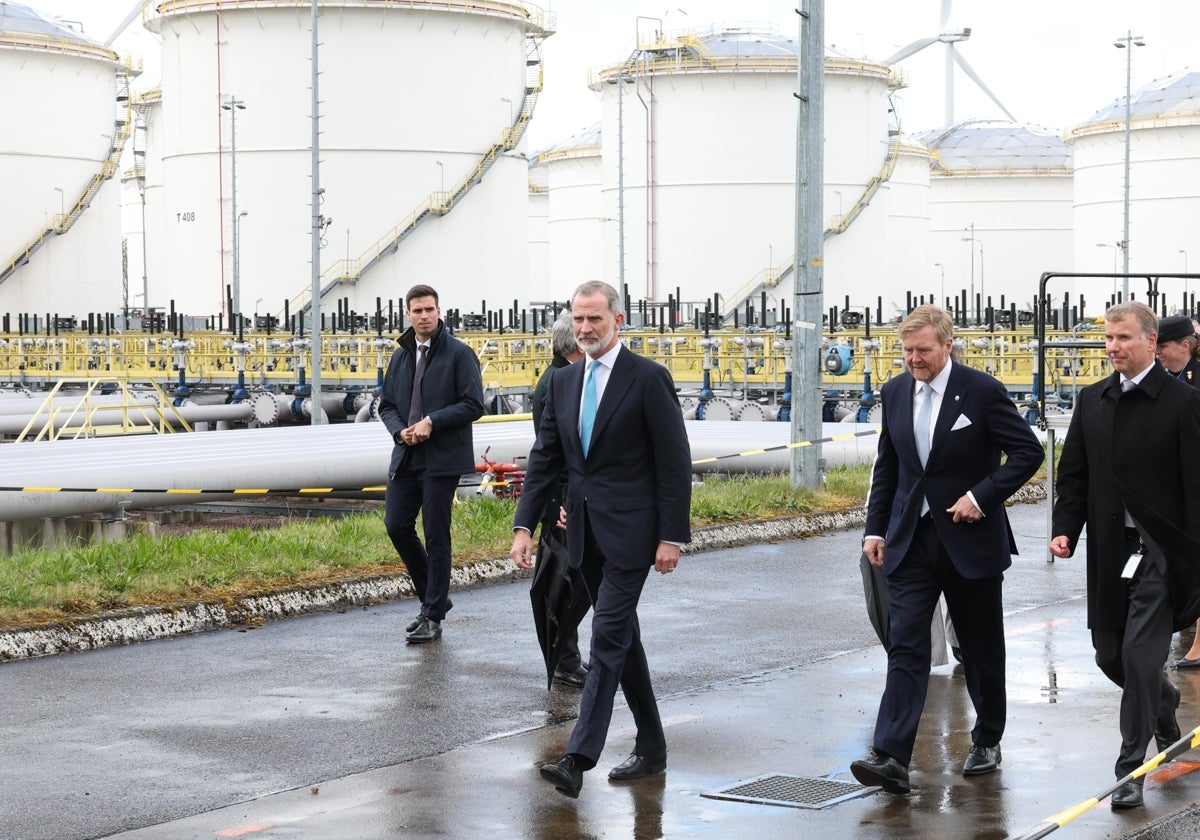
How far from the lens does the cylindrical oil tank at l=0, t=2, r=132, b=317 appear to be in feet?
197

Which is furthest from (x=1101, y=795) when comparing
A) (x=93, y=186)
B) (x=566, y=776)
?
(x=93, y=186)

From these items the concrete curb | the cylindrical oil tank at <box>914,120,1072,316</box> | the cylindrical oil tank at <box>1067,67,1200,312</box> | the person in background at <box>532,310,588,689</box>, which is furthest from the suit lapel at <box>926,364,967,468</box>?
the cylindrical oil tank at <box>914,120,1072,316</box>

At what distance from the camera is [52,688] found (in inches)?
328

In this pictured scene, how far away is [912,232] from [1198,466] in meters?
65.1

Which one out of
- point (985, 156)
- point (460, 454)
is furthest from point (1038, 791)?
point (985, 156)

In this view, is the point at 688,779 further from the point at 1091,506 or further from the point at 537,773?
the point at 1091,506

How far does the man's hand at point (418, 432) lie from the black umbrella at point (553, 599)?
1.44m

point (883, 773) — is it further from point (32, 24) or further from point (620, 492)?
point (32, 24)

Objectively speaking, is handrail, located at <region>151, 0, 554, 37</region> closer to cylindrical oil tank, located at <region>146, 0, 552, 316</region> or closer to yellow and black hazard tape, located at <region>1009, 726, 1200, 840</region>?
cylindrical oil tank, located at <region>146, 0, 552, 316</region>

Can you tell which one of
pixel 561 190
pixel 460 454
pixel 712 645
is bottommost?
pixel 712 645

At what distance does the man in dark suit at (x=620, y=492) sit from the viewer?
21.6ft

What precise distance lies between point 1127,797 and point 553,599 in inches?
104

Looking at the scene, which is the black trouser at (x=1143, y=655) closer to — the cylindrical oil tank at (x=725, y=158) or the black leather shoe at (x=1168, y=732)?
the black leather shoe at (x=1168, y=732)

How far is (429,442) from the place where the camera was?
9.45 meters
